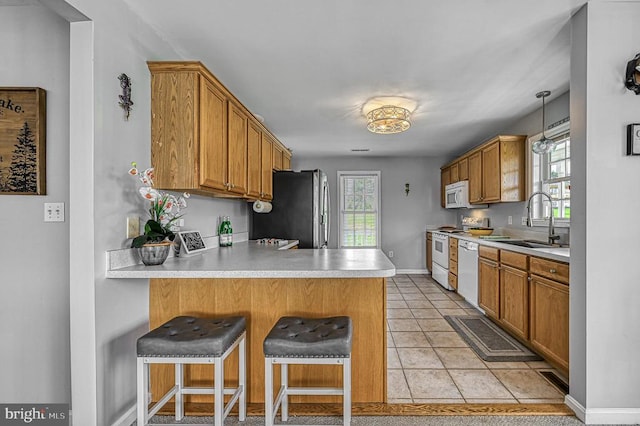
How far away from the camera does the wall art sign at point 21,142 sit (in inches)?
71.9

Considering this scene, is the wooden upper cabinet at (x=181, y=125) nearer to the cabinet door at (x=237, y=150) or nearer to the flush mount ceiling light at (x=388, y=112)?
the cabinet door at (x=237, y=150)

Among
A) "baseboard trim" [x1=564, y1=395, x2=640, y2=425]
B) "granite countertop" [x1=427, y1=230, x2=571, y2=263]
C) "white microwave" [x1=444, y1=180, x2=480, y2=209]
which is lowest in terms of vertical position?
"baseboard trim" [x1=564, y1=395, x2=640, y2=425]

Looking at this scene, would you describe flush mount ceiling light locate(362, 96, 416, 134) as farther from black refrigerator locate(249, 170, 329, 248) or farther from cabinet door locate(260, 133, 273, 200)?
cabinet door locate(260, 133, 273, 200)

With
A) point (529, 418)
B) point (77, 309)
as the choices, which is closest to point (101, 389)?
point (77, 309)

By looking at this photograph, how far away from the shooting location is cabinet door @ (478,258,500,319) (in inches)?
143

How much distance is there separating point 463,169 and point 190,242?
4401 millimetres

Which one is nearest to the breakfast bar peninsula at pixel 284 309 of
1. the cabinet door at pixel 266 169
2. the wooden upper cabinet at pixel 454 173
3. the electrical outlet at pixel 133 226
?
the electrical outlet at pixel 133 226

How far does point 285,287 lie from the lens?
2.10 meters

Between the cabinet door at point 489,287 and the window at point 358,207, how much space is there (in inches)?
113

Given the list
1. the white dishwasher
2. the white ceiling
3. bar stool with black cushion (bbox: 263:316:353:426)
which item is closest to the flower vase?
bar stool with black cushion (bbox: 263:316:353:426)

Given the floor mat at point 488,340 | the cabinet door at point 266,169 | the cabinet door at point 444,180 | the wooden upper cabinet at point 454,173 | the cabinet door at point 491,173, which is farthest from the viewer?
the cabinet door at point 444,180

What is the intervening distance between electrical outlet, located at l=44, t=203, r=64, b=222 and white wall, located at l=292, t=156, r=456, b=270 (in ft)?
16.9

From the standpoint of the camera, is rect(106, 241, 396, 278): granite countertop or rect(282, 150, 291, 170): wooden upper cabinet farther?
rect(282, 150, 291, 170): wooden upper cabinet

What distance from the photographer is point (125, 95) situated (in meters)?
1.94
